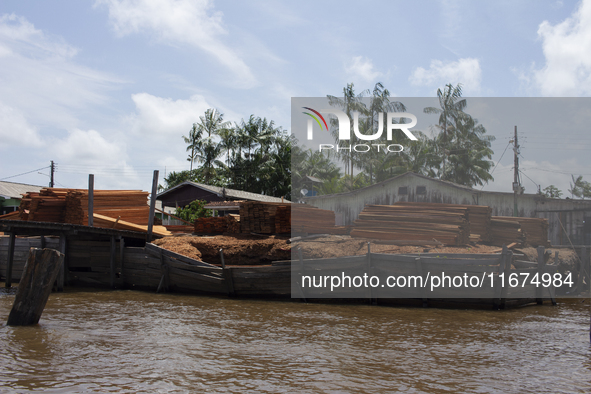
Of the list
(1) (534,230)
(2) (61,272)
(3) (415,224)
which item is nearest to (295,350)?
(3) (415,224)

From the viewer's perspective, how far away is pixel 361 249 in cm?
1566

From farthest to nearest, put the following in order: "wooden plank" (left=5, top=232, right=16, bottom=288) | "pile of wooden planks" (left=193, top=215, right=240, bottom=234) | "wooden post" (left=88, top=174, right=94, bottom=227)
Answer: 1. "pile of wooden planks" (left=193, top=215, right=240, bottom=234)
2. "wooden plank" (left=5, top=232, right=16, bottom=288)
3. "wooden post" (left=88, top=174, right=94, bottom=227)

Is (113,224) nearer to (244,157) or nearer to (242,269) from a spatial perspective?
(242,269)

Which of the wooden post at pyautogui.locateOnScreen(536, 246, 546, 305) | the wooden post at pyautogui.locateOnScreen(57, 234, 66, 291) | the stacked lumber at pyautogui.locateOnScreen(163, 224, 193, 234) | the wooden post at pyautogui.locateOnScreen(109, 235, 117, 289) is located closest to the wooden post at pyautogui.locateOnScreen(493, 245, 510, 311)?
the wooden post at pyautogui.locateOnScreen(536, 246, 546, 305)

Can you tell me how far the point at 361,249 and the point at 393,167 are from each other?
22.6m

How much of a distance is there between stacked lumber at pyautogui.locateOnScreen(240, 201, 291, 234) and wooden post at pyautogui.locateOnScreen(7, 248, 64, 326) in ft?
28.3

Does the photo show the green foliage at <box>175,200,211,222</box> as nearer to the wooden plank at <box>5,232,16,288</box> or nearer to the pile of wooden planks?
the pile of wooden planks

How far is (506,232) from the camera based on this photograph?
1895cm

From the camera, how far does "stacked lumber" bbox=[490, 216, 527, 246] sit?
61.9ft

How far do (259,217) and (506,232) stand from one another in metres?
10.1

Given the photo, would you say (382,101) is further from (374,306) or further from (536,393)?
(536,393)

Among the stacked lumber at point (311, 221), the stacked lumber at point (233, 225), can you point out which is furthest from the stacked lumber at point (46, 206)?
the stacked lumber at point (311, 221)

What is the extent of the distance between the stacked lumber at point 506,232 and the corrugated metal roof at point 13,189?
30263 mm

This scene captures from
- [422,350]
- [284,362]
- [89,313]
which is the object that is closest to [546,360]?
[422,350]
